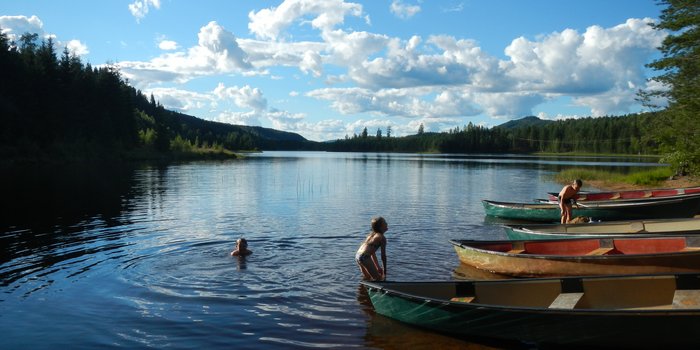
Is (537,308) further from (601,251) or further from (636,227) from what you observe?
(636,227)

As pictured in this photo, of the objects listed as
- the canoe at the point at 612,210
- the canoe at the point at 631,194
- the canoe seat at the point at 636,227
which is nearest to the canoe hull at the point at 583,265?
the canoe seat at the point at 636,227

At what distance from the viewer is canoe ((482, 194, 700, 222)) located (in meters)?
24.2

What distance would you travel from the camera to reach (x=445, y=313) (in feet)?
32.3

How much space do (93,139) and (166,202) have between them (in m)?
62.6

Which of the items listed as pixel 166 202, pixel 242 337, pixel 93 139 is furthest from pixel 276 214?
pixel 93 139

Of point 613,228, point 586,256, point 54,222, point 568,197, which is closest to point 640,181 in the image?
point 568,197

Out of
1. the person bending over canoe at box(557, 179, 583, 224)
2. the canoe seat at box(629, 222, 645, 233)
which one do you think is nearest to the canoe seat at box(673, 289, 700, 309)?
the canoe seat at box(629, 222, 645, 233)

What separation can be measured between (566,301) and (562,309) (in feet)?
4.35

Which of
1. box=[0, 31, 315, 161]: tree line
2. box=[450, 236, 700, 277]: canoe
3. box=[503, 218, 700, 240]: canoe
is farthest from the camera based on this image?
box=[0, 31, 315, 161]: tree line

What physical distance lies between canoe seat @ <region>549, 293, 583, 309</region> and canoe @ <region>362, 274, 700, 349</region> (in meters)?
0.02

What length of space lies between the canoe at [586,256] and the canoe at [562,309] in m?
3.07

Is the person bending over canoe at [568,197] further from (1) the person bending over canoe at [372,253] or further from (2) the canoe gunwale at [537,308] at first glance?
(1) the person bending over canoe at [372,253]

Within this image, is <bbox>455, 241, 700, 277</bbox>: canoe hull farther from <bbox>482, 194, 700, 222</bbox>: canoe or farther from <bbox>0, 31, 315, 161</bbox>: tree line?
<bbox>0, 31, 315, 161</bbox>: tree line

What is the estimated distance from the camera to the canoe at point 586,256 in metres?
12.6
